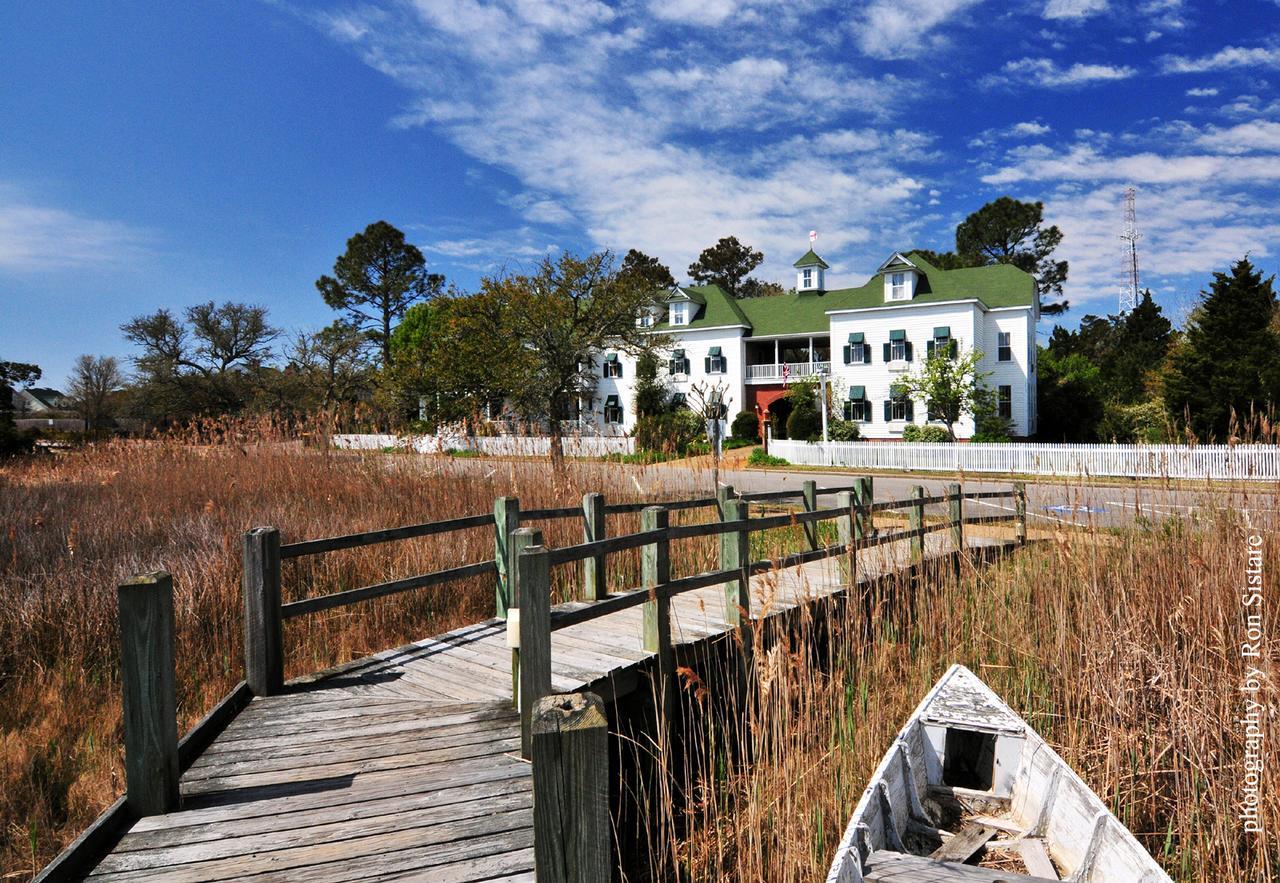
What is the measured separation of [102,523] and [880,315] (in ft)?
111

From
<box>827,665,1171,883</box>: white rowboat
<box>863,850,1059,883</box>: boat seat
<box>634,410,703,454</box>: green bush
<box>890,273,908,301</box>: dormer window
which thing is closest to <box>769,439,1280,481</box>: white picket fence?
<box>634,410,703,454</box>: green bush

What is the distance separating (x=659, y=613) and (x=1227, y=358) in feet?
96.1

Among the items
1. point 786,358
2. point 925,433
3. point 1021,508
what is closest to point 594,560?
point 1021,508

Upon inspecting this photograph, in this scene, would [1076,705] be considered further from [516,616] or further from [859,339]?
[859,339]

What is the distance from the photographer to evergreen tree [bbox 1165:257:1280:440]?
23359 millimetres

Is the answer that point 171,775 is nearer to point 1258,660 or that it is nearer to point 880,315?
point 1258,660

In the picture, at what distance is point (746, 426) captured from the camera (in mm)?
37312

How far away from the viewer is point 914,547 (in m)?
7.59

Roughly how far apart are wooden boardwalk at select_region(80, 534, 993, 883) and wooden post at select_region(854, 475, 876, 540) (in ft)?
10.3

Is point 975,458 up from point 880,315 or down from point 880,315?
down

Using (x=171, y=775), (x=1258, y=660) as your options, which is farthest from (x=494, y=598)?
(x=1258, y=660)

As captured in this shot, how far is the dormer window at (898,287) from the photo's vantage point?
114ft

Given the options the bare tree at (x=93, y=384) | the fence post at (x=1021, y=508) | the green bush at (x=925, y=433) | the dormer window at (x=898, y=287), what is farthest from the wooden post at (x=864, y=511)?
the bare tree at (x=93, y=384)

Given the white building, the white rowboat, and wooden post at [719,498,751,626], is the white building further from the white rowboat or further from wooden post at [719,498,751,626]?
the white rowboat
